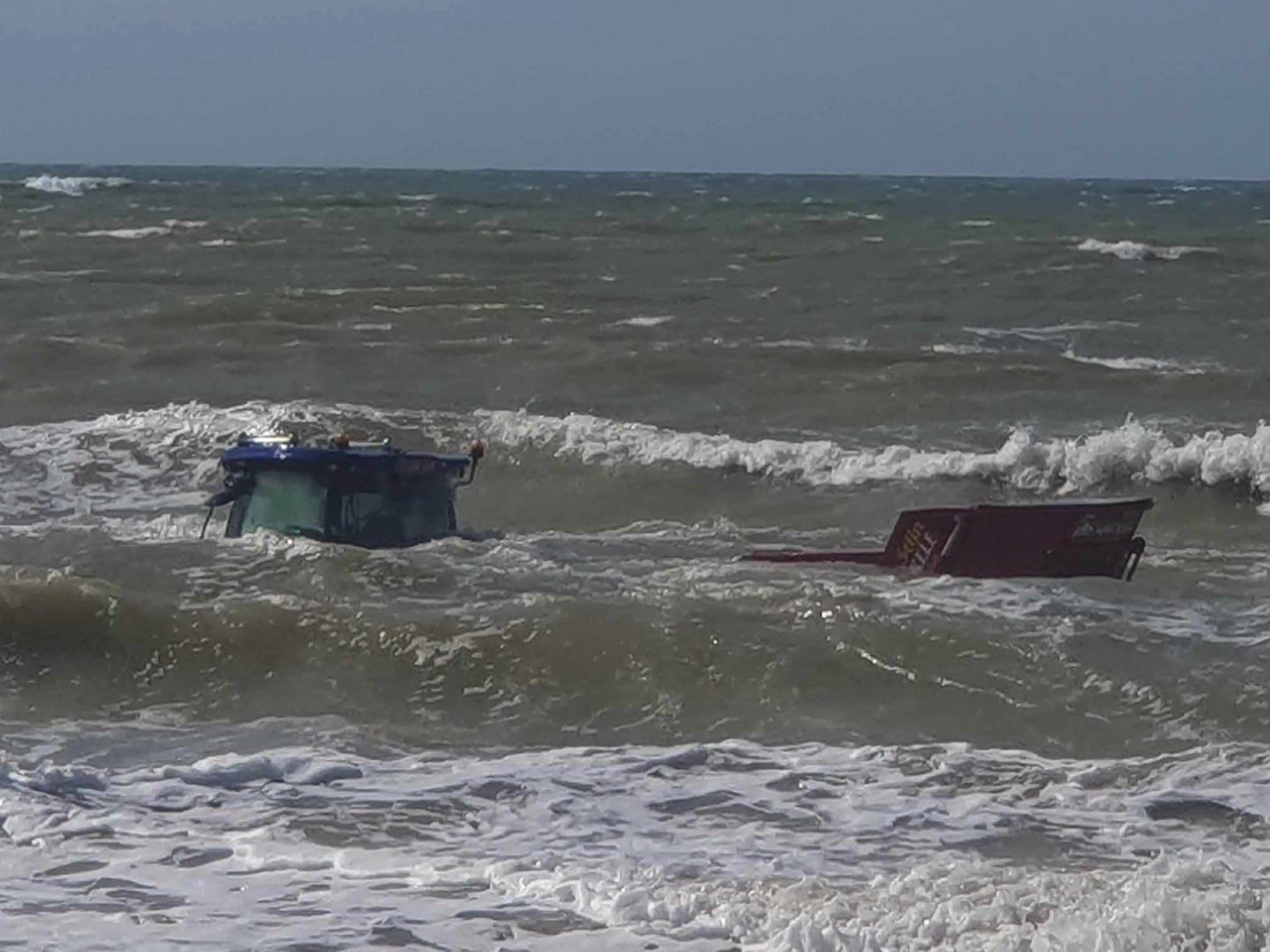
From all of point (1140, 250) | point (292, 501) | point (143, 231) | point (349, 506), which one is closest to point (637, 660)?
point (349, 506)

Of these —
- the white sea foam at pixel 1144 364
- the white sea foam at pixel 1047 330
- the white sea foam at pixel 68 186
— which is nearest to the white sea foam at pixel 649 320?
the white sea foam at pixel 1047 330

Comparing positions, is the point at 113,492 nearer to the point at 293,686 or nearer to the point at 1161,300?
the point at 293,686

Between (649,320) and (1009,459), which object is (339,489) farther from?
(649,320)

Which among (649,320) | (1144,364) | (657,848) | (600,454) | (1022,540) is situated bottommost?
(600,454)

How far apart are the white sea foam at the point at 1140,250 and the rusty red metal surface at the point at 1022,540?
3429cm

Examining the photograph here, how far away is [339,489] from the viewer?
14109mm

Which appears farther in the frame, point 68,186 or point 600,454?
point 68,186

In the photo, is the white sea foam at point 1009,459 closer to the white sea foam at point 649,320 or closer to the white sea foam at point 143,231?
the white sea foam at point 649,320

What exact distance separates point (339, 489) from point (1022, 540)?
449 centimetres

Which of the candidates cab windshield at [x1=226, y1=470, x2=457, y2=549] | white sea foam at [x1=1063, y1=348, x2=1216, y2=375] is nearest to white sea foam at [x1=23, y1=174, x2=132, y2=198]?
white sea foam at [x1=1063, y1=348, x2=1216, y2=375]

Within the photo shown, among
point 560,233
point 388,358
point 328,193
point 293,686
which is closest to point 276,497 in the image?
point 293,686

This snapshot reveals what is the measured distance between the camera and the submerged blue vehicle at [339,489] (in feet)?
45.4

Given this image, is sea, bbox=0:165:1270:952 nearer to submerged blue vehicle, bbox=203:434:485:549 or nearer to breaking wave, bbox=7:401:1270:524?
breaking wave, bbox=7:401:1270:524

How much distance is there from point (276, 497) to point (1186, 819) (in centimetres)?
709
